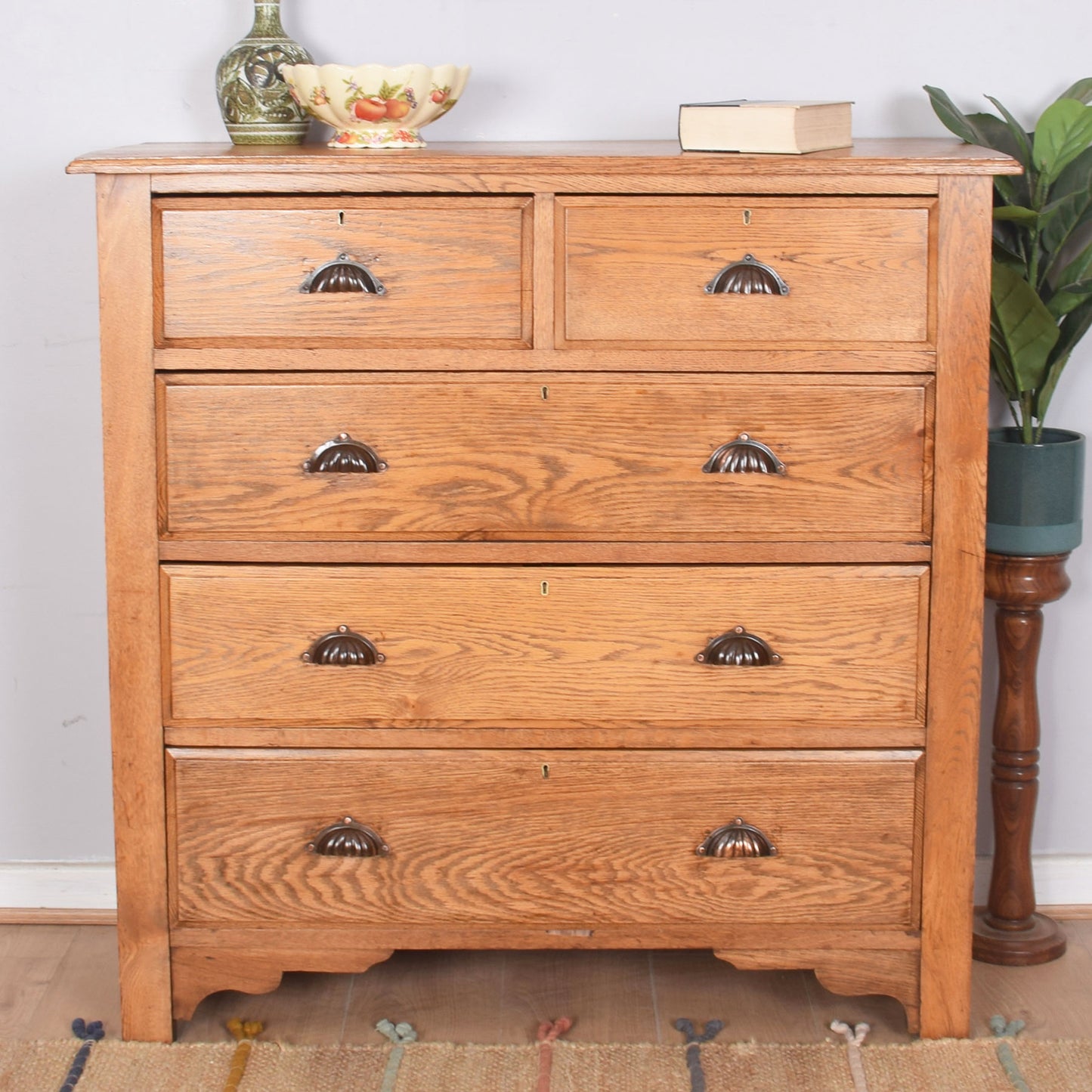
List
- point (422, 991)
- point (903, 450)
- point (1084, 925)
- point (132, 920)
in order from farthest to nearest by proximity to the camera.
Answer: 1. point (1084, 925)
2. point (422, 991)
3. point (132, 920)
4. point (903, 450)

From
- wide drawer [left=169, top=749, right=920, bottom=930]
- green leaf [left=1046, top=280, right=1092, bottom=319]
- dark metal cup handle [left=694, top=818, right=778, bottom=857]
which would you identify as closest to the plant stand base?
wide drawer [left=169, top=749, right=920, bottom=930]

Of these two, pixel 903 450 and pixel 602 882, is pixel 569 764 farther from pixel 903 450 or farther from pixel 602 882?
pixel 903 450

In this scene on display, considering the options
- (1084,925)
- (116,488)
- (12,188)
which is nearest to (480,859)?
(116,488)

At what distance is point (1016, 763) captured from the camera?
2.28 metres

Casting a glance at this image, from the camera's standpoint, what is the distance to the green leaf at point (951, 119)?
83.5 inches

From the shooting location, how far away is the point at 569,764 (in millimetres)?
1962

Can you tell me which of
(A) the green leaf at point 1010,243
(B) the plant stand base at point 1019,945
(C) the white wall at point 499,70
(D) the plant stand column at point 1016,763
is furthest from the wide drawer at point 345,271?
(B) the plant stand base at point 1019,945

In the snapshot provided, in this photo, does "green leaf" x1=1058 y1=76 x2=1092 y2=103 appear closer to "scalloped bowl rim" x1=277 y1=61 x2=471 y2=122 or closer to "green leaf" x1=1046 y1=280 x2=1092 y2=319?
"green leaf" x1=1046 y1=280 x2=1092 y2=319

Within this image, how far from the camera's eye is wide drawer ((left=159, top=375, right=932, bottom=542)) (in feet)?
6.16

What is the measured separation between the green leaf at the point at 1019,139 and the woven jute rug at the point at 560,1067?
1232mm

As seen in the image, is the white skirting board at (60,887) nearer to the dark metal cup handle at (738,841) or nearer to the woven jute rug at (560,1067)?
the woven jute rug at (560,1067)

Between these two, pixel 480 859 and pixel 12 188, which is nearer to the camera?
pixel 480 859

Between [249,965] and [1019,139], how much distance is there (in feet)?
5.13

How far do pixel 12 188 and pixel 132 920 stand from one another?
3.66 ft
